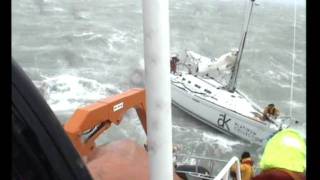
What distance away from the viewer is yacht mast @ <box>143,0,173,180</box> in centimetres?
111

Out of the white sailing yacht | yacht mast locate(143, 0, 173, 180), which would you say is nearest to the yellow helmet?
yacht mast locate(143, 0, 173, 180)

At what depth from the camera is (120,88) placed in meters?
24.9

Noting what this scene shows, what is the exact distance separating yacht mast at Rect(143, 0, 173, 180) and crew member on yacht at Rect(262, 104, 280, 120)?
742 inches

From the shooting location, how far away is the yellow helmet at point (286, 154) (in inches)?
94.7

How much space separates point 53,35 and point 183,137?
14.7 m

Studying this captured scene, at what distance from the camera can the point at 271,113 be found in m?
19.9

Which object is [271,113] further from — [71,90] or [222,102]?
[71,90]

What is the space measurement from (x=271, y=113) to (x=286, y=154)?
17755mm

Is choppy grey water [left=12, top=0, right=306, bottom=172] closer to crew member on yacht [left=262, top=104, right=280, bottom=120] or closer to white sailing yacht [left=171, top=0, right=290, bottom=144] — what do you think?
white sailing yacht [left=171, top=0, right=290, bottom=144]

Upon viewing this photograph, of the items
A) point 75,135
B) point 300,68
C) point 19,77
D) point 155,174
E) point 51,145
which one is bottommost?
point 300,68

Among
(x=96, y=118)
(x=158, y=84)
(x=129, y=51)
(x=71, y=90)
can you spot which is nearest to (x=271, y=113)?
(x=71, y=90)
